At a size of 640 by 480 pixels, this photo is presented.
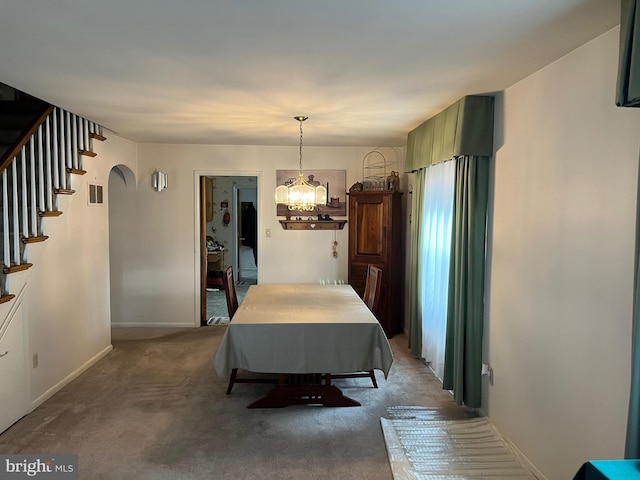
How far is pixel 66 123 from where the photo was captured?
3789mm

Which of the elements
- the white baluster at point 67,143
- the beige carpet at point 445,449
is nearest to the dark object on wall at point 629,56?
the beige carpet at point 445,449

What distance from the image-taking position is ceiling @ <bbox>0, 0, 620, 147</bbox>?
1799mm

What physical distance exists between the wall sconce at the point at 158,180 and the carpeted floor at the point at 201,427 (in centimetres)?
222

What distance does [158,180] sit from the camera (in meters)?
5.35

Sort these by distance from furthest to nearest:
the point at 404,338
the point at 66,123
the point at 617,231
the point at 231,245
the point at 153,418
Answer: the point at 231,245
the point at 404,338
the point at 66,123
the point at 153,418
the point at 617,231

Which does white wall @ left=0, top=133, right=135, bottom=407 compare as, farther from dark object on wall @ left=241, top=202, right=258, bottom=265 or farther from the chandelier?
dark object on wall @ left=241, top=202, right=258, bottom=265

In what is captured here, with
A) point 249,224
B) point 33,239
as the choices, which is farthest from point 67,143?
point 249,224

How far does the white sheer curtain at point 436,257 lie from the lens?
3768 millimetres

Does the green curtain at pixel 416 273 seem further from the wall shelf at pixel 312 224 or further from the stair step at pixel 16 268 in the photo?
the stair step at pixel 16 268

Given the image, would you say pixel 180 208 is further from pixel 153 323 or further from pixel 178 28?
pixel 178 28

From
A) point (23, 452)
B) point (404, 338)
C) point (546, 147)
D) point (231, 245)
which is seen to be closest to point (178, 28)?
point (546, 147)

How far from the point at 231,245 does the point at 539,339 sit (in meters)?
7.14

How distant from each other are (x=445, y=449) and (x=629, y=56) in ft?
7.74

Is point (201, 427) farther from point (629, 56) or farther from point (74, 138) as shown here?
point (629, 56)
